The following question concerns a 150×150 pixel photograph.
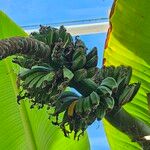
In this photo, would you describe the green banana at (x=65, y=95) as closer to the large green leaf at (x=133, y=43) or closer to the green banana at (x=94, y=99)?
the green banana at (x=94, y=99)

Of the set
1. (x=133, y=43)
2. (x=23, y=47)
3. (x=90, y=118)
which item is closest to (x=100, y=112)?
(x=90, y=118)

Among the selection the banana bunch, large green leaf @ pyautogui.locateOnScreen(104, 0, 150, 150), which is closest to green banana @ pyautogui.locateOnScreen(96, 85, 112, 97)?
the banana bunch

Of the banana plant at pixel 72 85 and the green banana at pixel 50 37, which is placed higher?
the green banana at pixel 50 37

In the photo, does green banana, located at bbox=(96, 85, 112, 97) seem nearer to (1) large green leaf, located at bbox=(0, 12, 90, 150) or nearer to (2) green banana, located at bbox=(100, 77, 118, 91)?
(2) green banana, located at bbox=(100, 77, 118, 91)

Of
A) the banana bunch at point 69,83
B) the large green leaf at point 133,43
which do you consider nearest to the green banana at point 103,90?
the banana bunch at point 69,83

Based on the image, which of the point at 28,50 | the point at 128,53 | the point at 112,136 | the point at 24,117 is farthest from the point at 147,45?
the point at 28,50

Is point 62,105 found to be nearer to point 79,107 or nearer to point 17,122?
point 79,107

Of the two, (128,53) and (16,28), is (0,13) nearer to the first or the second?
(16,28)

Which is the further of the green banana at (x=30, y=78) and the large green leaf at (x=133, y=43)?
the large green leaf at (x=133, y=43)
